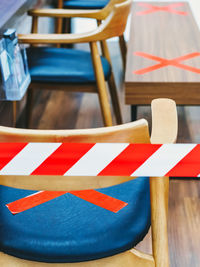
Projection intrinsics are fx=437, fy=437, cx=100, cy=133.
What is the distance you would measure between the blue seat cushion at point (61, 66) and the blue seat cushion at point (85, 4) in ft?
4.48

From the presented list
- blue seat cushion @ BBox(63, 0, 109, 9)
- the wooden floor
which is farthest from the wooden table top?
blue seat cushion @ BBox(63, 0, 109, 9)

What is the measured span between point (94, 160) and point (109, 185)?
75mm

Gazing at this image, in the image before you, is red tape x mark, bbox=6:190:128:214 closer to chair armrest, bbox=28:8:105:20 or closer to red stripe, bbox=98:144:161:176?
red stripe, bbox=98:144:161:176

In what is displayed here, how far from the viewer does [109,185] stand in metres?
0.87

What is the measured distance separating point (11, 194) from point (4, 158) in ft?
0.91

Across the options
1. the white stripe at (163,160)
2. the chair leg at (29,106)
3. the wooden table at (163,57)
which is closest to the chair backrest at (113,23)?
the wooden table at (163,57)

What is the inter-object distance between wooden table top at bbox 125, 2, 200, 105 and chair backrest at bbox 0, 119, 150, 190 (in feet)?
3.58

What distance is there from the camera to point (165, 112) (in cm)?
100

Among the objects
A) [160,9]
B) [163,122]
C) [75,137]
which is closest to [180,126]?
[160,9]

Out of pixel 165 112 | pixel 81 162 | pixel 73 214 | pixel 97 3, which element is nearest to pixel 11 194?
pixel 73 214

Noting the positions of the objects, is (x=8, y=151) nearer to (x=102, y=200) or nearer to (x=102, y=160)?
(x=102, y=160)

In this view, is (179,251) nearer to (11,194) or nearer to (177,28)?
(11,194)

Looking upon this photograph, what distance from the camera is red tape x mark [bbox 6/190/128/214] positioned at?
1.10 metres

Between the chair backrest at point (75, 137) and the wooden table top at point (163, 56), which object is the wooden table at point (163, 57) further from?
the chair backrest at point (75, 137)
